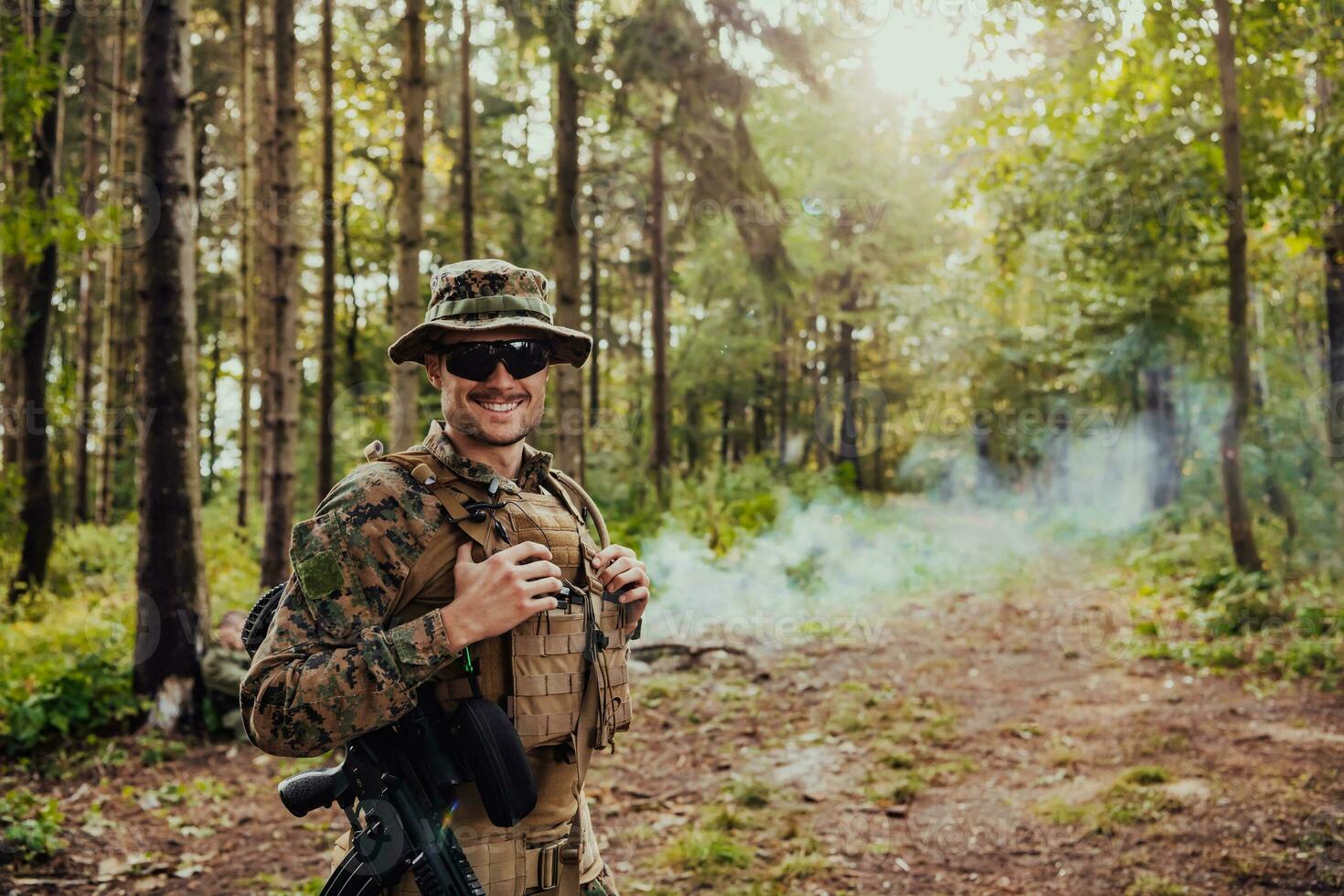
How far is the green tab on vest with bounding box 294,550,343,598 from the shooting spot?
2109mm

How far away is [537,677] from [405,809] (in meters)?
0.41

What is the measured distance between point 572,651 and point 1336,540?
11538 mm

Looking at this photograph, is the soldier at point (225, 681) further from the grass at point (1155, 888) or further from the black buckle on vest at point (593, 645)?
the grass at point (1155, 888)

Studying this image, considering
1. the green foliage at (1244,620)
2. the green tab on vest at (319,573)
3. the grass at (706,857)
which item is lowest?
the grass at (706,857)

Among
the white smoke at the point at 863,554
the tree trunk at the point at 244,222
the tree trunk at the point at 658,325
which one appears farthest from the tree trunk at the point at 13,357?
the tree trunk at the point at 658,325

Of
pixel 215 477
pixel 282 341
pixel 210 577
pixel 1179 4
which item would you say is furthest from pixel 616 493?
pixel 215 477

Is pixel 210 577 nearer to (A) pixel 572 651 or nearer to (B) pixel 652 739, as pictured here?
(B) pixel 652 739

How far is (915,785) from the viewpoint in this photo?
20.9ft

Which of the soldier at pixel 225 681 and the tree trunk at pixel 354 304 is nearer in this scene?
the soldier at pixel 225 681

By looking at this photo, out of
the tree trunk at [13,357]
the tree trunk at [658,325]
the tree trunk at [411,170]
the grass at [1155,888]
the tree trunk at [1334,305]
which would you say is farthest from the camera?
the tree trunk at [658,325]

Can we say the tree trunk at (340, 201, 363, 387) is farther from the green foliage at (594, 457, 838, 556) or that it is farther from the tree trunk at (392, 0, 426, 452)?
the tree trunk at (392, 0, 426, 452)

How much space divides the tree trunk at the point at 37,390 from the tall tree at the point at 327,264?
2.72 m

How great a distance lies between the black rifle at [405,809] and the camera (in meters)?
2.17

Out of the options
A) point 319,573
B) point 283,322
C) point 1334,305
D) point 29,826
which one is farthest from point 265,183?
point 1334,305
